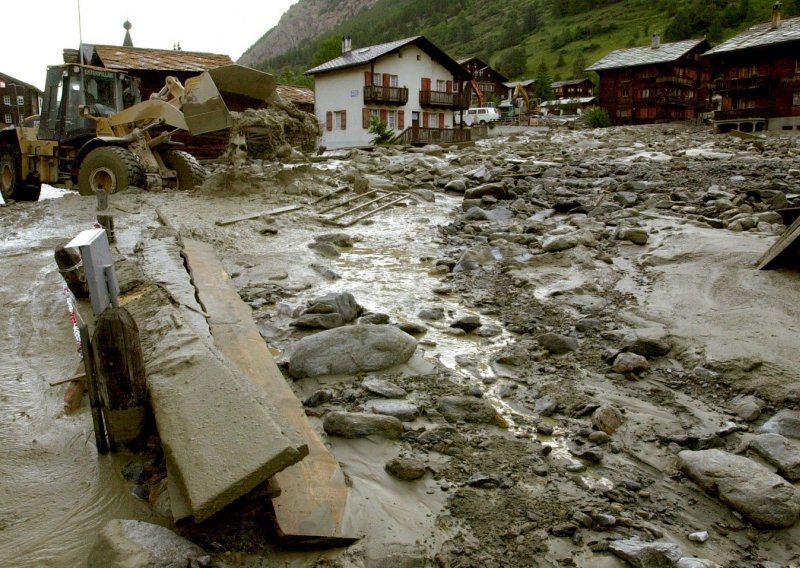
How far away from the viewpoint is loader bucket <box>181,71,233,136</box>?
1120cm

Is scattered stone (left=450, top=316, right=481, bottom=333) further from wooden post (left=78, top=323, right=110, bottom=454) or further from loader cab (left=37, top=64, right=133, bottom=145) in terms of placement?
loader cab (left=37, top=64, right=133, bottom=145)

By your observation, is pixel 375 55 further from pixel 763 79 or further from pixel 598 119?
pixel 763 79

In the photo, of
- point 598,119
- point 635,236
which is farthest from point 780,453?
point 598,119

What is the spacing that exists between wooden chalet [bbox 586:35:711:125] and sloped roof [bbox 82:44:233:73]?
3109 cm

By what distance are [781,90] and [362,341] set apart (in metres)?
37.7

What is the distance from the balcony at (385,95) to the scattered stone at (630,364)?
33.7m

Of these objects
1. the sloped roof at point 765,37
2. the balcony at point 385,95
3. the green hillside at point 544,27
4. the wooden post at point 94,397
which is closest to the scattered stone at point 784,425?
the wooden post at point 94,397

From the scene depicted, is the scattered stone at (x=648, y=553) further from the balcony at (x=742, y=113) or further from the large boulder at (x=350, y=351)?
the balcony at (x=742, y=113)

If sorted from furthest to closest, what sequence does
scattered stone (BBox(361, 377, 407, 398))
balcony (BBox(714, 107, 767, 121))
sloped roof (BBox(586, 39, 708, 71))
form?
sloped roof (BBox(586, 39, 708, 71)) < balcony (BBox(714, 107, 767, 121)) < scattered stone (BBox(361, 377, 407, 398))

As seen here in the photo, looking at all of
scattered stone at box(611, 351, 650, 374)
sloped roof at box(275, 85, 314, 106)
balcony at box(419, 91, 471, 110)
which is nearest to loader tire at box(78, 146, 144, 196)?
scattered stone at box(611, 351, 650, 374)

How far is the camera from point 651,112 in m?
43.6

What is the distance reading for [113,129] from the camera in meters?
12.5

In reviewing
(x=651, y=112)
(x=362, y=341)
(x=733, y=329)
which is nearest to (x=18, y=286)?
(x=362, y=341)

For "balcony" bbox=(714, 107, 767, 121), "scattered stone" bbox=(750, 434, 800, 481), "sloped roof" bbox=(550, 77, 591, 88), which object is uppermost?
"sloped roof" bbox=(550, 77, 591, 88)
